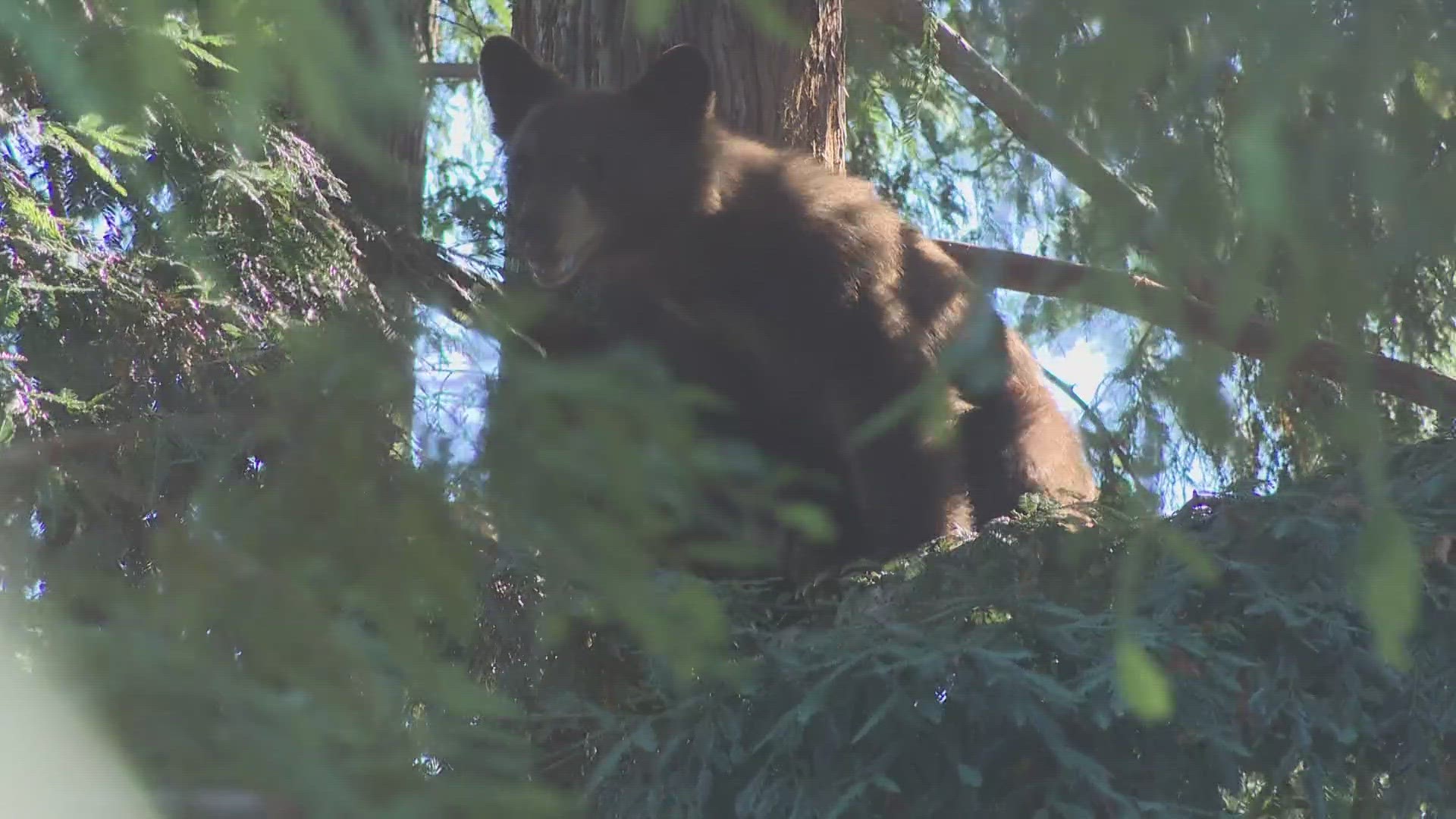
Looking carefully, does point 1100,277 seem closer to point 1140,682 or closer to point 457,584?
point 1140,682

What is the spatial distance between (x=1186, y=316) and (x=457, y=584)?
4.22 feet

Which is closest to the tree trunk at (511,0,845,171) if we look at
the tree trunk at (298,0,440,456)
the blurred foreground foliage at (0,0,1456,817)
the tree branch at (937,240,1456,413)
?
the tree trunk at (298,0,440,456)

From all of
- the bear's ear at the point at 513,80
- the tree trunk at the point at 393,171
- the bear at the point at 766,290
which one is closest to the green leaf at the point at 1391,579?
the tree trunk at the point at 393,171

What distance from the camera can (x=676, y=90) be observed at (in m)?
5.75

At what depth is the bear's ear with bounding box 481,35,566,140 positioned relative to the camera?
580 cm

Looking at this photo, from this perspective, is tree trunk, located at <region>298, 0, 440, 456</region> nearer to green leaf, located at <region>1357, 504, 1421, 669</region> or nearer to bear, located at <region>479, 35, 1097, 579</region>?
bear, located at <region>479, 35, 1097, 579</region>

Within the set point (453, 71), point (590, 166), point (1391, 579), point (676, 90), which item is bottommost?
point (1391, 579)

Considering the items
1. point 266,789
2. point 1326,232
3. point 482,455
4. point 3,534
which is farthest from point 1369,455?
point 3,534

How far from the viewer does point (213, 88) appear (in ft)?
12.6

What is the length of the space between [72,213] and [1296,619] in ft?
11.8

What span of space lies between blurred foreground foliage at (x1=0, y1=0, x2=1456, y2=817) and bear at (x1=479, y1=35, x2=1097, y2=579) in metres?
0.70

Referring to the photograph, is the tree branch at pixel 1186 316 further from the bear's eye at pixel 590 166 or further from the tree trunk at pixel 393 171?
the bear's eye at pixel 590 166

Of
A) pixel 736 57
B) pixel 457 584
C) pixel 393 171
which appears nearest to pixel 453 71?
pixel 736 57

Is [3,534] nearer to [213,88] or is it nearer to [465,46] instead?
[213,88]
